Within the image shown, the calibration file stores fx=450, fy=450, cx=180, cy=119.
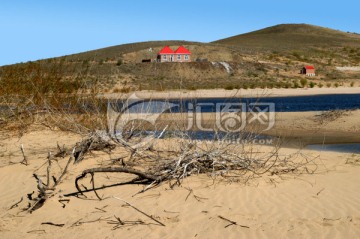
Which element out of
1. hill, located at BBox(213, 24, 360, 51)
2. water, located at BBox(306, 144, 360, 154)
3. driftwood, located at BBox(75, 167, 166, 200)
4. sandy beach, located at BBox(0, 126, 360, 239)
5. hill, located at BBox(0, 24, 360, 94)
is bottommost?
water, located at BBox(306, 144, 360, 154)

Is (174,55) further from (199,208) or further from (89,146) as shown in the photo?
(199,208)

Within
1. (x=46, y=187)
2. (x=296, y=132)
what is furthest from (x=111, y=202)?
(x=296, y=132)

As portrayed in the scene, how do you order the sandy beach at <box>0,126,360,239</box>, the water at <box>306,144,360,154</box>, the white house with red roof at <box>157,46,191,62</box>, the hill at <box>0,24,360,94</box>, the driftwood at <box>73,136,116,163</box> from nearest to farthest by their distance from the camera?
1. the sandy beach at <box>0,126,360,239</box>
2. the driftwood at <box>73,136,116,163</box>
3. the water at <box>306,144,360,154</box>
4. the hill at <box>0,24,360,94</box>
5. the white house with red roof at <box>157,46,191,62</box>

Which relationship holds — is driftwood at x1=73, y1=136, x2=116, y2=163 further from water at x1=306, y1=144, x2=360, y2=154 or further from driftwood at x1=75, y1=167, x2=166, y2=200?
water at x1=306, y1=144, x2=360, y2=154

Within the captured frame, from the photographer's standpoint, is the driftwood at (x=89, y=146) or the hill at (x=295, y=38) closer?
the driftwood at (x=89, y=146)

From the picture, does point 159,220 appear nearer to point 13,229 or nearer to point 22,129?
point 13,229

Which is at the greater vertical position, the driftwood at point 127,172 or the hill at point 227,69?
the hill at point 227,69

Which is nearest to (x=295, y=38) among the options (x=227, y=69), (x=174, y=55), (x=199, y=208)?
(x=174, y=55)

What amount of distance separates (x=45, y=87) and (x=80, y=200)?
9.25 m

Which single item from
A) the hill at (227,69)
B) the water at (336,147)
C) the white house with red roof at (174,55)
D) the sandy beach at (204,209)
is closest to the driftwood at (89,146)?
the sandy beach at (204,209)

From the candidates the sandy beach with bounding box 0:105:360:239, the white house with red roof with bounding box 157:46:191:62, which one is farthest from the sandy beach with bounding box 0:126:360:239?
the white house with red roof with bounding box 157:46:191:62

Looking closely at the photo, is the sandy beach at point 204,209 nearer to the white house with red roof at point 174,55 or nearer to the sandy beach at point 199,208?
the sandy beach at point 199,208

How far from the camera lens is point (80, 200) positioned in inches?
272

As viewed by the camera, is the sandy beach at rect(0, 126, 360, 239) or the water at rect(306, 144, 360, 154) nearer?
the sandy beach at rect(0, 126, 360, 239)
